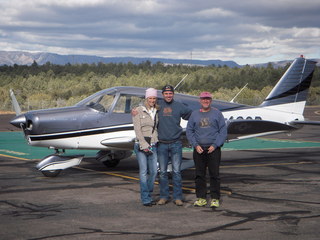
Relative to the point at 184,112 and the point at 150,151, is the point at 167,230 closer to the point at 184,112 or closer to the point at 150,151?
the point at 150,151

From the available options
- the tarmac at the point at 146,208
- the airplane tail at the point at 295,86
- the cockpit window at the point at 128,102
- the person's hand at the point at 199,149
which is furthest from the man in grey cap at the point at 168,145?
the airplane tail at the point at 295,86

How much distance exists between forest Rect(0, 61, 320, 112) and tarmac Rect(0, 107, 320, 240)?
48.1 metres

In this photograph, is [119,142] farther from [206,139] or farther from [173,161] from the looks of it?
[206,139]

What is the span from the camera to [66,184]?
9.97m

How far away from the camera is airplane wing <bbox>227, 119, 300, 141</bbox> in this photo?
11047mm

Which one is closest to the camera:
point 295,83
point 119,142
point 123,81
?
point 119,142

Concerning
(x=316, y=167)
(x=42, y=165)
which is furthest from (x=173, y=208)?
(x=316, y=167)

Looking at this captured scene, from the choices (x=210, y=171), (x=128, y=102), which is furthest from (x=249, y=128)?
(x=210, y=171)

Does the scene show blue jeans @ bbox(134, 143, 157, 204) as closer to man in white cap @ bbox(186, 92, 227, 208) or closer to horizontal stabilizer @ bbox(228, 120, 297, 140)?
man in white cap @ bbox(186, 92, 227, 208)

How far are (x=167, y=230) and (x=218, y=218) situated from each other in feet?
3.21

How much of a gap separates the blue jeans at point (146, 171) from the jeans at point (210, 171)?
68 cm

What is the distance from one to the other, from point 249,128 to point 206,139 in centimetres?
384

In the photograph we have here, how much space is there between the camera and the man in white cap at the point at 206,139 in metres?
7.68

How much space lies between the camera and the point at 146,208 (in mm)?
7531
